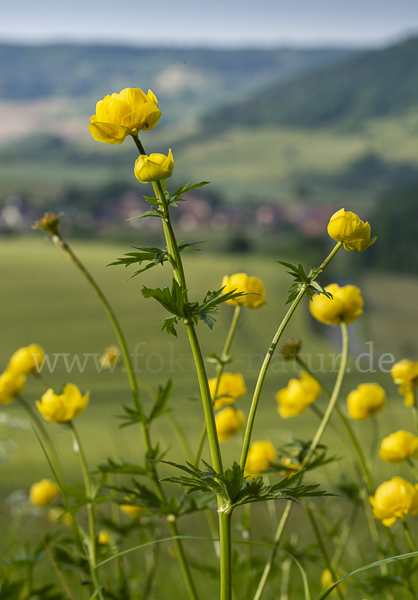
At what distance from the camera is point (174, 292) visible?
0.29 metres

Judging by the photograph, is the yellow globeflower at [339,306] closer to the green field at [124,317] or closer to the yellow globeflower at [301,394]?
the yellow globeflower at [301,394]

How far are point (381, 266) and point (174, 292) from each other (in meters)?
1.88

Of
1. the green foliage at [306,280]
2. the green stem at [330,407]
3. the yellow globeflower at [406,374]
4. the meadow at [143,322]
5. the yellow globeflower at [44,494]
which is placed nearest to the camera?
the green foliage at [306,280]

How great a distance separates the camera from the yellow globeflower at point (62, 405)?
0.46m

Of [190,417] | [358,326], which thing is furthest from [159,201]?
[358,326]

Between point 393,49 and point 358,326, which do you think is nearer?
point 358,326

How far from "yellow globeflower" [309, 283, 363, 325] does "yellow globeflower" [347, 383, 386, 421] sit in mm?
143

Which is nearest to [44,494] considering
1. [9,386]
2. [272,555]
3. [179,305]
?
[9,386]

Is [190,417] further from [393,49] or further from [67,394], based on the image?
[393,49]

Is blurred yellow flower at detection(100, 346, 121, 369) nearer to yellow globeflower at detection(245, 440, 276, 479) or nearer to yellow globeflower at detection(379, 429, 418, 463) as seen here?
yellow globeflower at detection(245, 440, 276, 479)

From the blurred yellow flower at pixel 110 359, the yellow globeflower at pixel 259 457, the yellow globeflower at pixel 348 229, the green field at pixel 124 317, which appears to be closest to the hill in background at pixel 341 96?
the green field at pixel 124 317

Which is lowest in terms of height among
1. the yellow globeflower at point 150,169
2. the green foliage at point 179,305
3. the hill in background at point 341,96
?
the green foliage at point 179,305

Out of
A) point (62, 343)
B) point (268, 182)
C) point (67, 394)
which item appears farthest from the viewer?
point (268, 182)

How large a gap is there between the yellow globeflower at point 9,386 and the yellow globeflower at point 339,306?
345 mm
